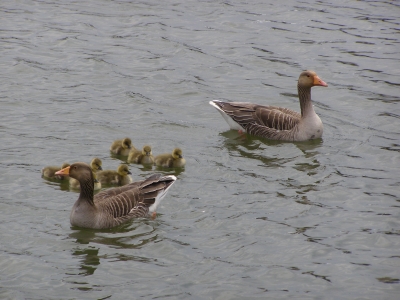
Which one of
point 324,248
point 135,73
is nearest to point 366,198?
point 324,248

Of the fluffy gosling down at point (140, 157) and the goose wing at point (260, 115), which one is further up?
the goose wing at point (260, 115)

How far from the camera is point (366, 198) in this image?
13.0 m

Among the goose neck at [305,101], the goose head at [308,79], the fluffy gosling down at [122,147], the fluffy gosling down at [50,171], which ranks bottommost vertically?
the fluffy gosling down at [50,171]

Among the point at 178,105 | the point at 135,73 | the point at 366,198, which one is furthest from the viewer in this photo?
the point at 135,73

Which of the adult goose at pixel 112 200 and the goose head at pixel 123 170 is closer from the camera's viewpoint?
the adult goose at pixel 112 200

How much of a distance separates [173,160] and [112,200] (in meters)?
2.26

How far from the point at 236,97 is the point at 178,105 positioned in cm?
162

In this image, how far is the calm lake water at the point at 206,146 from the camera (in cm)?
1045

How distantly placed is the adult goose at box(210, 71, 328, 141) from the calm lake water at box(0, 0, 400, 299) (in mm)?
328

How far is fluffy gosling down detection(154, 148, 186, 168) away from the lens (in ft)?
46.0

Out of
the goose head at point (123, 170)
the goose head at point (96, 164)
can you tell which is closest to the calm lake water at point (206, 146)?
the goose head at point (96, 164)

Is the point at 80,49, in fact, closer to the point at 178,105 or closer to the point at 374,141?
the point at 178,105

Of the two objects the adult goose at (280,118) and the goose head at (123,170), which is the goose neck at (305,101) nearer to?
the adult goose at (280,118)

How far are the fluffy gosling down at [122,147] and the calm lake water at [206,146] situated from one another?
242 millimetres
